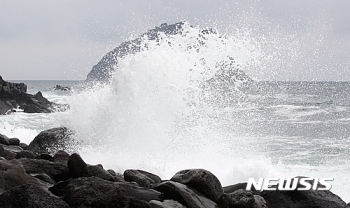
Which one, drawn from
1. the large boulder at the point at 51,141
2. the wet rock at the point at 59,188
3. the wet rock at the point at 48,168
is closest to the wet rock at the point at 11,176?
the wet rock at the point at 59,188

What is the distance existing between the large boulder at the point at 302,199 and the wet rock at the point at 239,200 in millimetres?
523

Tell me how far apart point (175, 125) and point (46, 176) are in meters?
7.04

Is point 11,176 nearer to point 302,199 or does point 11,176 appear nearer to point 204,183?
point 204,183

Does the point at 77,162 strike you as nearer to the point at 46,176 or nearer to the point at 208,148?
the point at 46,176

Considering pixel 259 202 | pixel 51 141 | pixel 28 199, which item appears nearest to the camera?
pixel 28 199

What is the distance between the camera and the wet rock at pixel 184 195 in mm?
5020

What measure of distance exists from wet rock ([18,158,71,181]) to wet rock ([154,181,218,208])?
131 cm

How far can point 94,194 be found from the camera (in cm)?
423

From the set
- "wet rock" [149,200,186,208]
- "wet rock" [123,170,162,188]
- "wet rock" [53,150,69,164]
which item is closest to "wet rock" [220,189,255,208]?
"wet rock" [149,200,186,208]

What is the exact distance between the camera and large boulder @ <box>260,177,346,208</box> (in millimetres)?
5622

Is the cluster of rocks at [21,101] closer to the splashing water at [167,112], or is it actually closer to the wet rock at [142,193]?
the splashing water at [167,112]

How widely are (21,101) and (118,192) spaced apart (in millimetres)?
27778

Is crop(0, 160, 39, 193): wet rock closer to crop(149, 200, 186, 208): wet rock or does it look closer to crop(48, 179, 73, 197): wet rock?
crop(48, 179, 73, 197): wet rock

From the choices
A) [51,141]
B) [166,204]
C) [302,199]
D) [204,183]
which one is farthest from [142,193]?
[51,141]
